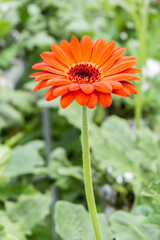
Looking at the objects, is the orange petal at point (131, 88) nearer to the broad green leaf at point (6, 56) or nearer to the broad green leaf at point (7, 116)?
the broad green leaf at point (7, 116)

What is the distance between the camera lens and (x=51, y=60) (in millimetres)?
385

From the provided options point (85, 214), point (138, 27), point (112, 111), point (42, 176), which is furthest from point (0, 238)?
point (112, 111)

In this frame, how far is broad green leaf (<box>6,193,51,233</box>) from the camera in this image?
0.66m

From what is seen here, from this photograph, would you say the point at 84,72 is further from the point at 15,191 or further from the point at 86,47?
the point at 15,191

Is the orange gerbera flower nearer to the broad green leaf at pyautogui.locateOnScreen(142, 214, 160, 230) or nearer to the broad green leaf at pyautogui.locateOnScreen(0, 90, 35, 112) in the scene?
the broad green leaf at pyautogui.locateOnScreen(142, 214, 160, 230)

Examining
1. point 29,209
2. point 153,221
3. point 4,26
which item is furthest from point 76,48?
point 4,26

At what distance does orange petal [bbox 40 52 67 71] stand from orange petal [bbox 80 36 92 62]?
3cm

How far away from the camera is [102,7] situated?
138 centimetres

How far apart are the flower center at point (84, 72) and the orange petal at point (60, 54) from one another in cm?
1

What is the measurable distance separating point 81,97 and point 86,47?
11 cm

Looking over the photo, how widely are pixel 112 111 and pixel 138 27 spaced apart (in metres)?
0.35

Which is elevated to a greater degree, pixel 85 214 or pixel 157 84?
pixel 157 84

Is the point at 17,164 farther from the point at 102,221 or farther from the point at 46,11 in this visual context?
the point at 46,11

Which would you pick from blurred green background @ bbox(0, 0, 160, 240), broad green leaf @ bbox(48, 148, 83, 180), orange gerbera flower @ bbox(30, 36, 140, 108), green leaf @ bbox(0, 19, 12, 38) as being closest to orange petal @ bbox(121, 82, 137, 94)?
orange gerbera flower @ bbox(30, 36, 140, 108)
